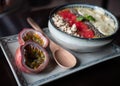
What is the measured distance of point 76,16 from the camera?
0.71 metres

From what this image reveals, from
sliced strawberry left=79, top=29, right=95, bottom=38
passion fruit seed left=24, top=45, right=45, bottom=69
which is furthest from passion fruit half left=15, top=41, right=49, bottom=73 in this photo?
sliced strawberry left=79, top=29, right=95, bottom=38

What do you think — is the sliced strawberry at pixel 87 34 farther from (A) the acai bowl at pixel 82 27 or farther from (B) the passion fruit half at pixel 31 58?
Result: (B) the passion fruit half at pixel 31 58

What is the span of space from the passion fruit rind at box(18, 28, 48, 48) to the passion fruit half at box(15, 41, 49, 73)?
4cm

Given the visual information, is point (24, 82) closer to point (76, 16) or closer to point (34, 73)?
point (34, 73)

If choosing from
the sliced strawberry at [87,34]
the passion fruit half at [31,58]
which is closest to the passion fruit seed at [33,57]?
the passion fruit half at [31,58]

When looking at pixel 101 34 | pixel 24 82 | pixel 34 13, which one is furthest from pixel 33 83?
pixel 34 13

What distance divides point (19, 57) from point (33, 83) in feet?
0.25

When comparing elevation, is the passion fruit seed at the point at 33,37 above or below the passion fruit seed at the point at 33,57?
above

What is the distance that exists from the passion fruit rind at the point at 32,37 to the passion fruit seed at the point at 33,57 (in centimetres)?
4

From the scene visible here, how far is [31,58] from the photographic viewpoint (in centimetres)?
58

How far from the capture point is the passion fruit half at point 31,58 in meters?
0.55

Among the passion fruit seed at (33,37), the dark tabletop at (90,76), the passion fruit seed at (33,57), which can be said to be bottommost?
the dark tabletop at (90,76)

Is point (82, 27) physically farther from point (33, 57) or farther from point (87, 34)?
point (33, 57)

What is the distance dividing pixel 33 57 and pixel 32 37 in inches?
3.7
